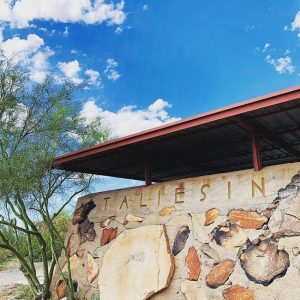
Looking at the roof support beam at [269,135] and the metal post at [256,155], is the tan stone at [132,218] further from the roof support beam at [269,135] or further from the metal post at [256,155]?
the roof support beam at [269,135]

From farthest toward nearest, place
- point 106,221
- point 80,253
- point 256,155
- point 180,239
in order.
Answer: point 80,253 → point 106,221 → point 180,239 → point 256,155

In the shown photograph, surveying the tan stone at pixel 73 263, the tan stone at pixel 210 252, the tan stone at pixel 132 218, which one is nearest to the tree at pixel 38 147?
the tan stone at pixel 73 263

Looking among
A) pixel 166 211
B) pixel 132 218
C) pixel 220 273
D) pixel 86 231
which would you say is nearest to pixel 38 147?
pixel 86 231

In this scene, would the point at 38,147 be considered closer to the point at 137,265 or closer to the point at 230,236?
the point at 137,265

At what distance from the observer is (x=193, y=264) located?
17.4ft

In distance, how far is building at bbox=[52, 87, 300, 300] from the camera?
4.67m

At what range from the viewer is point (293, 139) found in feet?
22.2

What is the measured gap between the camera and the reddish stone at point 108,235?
6.61 meters

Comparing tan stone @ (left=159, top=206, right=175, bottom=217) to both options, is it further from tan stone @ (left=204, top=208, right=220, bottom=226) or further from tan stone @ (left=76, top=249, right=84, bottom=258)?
tan stone @ (left=76, top=249, right=84, bottom=258)

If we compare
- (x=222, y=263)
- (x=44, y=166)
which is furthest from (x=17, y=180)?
(x=222, y=263)

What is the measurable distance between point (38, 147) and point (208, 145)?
320 centimetres

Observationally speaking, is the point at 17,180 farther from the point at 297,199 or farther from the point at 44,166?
the point at 297,199

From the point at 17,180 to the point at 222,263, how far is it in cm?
375

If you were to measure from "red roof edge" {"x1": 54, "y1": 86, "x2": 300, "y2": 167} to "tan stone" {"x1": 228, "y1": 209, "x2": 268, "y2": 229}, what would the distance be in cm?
132
